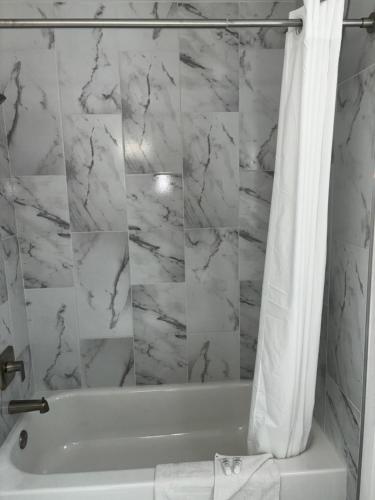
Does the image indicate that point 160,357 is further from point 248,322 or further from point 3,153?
point 3,153

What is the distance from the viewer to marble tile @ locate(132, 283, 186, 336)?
2.07m

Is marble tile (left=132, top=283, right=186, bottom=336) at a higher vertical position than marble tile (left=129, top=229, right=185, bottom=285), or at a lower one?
lower

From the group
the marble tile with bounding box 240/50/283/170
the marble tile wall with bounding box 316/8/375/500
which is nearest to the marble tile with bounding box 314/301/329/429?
the marble tile wall with bounding box 316/8/375/500

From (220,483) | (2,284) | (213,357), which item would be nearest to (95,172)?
(2,284)

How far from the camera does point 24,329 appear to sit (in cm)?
202

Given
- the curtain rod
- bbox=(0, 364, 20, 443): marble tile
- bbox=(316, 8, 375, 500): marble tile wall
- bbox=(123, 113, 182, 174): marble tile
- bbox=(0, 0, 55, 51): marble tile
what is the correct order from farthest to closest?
bbox=(123, 113, 182, 174): marble tile → bbox=(0, 0, 55, 51): marble tile → bbox=(0, 364, 20, 443): marble tile → bbox=(316, 8, 375, 500): marble tile wall → the curtain rod

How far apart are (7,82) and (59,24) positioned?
83 cm

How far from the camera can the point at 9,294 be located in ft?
6.03

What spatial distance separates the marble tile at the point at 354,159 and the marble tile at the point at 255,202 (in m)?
0.47

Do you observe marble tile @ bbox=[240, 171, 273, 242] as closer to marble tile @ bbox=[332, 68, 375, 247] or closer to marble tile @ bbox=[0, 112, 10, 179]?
marble tile @ bbox=[332, 68, 375, 247]

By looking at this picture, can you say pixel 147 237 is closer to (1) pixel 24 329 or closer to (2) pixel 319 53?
(1) pixel 24 329

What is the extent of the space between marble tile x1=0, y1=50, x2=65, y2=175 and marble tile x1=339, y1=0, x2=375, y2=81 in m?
1.29

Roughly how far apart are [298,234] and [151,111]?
1.05 meters

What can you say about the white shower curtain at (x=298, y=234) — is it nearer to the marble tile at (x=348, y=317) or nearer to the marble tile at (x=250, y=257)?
the marble tile at (x=348, y=317)
